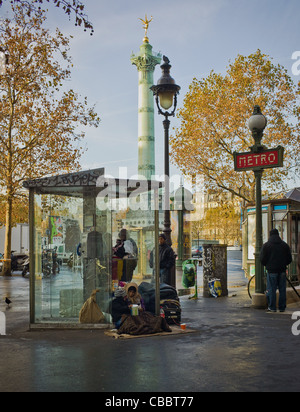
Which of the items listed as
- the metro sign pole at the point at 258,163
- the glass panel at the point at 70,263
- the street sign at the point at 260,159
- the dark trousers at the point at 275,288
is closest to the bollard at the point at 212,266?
the metro sign pole at the point at 258,163

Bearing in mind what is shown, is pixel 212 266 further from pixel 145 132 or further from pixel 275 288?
pixel 145 132

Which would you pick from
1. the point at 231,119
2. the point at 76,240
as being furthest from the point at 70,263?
the point at 231,119

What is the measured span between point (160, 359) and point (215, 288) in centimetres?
837

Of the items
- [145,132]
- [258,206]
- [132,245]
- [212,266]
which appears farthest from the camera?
[145,132]

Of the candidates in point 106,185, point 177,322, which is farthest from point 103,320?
point 106,185

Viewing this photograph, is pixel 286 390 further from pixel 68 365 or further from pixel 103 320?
pixel 103 320

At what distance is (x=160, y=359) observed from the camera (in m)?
6.69

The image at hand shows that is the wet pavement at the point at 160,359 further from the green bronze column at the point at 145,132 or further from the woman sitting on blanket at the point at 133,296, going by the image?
the green bronze column at the point at 145,132

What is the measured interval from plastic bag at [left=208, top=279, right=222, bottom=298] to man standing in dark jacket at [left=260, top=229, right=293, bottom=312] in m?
3.29

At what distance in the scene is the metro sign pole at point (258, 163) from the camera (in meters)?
12.1

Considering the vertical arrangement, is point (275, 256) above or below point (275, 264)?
above

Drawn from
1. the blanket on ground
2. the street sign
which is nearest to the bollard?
the street sign

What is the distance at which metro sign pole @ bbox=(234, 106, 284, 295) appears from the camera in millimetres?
12125

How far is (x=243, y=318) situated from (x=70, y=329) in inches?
136
